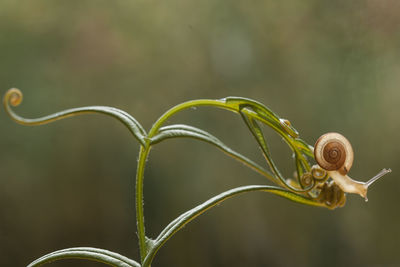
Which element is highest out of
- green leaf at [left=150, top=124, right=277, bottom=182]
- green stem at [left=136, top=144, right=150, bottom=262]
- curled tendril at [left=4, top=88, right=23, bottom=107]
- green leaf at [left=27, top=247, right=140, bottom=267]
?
curled tendril at [left=4, top=88, right=23, bottom=107]

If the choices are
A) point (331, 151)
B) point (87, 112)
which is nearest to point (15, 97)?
point (87, 112)

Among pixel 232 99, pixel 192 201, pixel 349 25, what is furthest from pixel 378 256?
pixel 232 99

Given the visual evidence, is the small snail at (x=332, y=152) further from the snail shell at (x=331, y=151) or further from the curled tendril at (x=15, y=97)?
the curled tendril at (x=15, y=97)

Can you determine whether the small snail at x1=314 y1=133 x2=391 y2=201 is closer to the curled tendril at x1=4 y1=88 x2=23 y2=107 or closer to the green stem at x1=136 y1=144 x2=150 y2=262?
the green stem at x1=136 y1=144 x2=150 y2=262

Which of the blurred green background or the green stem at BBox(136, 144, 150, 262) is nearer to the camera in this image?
the green stem at BBox(136, 144, 150, 262)

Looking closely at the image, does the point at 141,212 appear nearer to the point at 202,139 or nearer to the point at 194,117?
the point at 202,139

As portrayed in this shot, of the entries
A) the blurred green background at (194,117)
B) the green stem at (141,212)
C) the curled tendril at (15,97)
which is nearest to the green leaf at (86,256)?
the green stem at (141,212)

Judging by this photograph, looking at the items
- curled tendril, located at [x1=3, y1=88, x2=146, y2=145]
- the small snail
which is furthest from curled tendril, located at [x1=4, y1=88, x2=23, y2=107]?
the small snail
